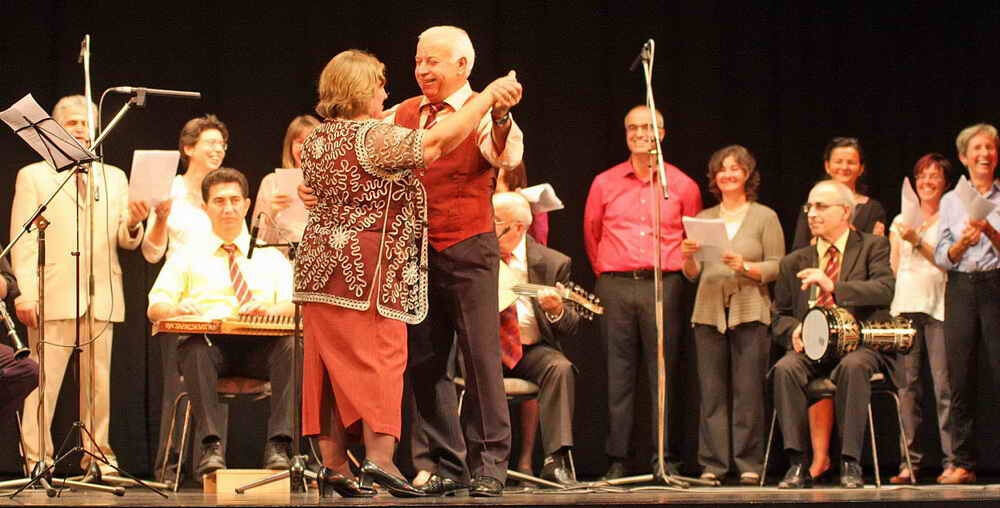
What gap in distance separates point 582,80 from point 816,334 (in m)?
2.26

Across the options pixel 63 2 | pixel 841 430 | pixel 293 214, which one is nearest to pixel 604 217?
pixel 841 430

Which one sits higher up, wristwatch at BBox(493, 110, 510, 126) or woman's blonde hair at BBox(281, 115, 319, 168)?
woman's blonde hair at BBox(281, 115, 319, 168)

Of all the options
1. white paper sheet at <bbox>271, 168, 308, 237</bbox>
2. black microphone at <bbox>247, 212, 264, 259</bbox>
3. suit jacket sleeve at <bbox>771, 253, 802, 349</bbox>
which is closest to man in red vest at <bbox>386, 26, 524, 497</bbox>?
white paper sheet at <bbox>271, 168, 308, 237</bbox>

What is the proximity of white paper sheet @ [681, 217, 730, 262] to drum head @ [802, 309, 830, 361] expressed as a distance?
0.52 m

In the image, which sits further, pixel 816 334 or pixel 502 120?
pixel 816 334

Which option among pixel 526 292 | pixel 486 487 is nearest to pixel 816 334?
pixel 526 292

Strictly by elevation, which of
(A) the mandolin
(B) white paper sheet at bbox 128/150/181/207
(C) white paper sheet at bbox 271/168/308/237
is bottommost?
(A) the mandolin

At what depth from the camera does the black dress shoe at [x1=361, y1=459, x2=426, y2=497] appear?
4270mm

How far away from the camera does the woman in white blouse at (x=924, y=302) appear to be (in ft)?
22.0

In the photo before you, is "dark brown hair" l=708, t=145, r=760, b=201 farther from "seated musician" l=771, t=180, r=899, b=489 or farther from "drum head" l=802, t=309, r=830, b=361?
"drum head" l=802, t=309, r=830, b=361

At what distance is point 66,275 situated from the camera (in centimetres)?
638

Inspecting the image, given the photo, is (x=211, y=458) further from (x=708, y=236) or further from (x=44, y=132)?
(x=708, y=236)

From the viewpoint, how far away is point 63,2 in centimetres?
Answer: 713

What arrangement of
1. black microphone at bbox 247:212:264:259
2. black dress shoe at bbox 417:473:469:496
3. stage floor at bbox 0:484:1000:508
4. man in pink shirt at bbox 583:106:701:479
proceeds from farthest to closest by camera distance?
man in pink shirt at bbox 583:106:701:479 → black microphone at bbox 247:212:264:259 → black dress shoe at bbox 417:473:469:496 → stage floor at bbox 0:484:1000:508
